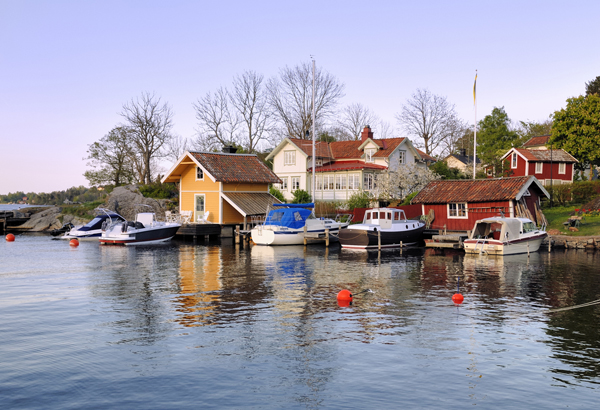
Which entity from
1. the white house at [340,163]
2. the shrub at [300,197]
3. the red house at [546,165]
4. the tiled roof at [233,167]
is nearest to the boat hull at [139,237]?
the tiled roof at [233,167]

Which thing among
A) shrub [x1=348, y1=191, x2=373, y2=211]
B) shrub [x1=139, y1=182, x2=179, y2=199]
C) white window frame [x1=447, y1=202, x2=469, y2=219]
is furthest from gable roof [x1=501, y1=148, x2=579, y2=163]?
shrub [x1=139, y1=182, x2=179, y2=199]

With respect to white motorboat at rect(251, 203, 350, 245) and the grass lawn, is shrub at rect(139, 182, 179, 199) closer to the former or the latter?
white motorboat at rect(251, 203, 350, 245)

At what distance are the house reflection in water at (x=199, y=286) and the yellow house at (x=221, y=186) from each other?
453 inches

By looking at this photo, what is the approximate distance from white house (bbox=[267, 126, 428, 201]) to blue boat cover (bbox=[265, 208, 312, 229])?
18.7m

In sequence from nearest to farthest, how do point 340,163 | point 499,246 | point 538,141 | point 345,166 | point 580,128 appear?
1. point 499,246
2. point 580,128
3. point 345,166
4. point 340,163
5. point 538,141

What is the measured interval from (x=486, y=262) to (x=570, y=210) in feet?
74.7

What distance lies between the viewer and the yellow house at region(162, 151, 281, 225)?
158ft

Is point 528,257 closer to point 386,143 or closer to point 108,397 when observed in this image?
point 108,397

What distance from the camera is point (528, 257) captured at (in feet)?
108

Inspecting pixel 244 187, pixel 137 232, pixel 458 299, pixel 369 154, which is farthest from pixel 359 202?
pixel 458 299

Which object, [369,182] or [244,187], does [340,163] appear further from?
[244,187]

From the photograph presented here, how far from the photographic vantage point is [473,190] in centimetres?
4247

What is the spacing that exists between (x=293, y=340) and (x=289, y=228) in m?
27.4

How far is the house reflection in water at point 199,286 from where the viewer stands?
57.2ft
